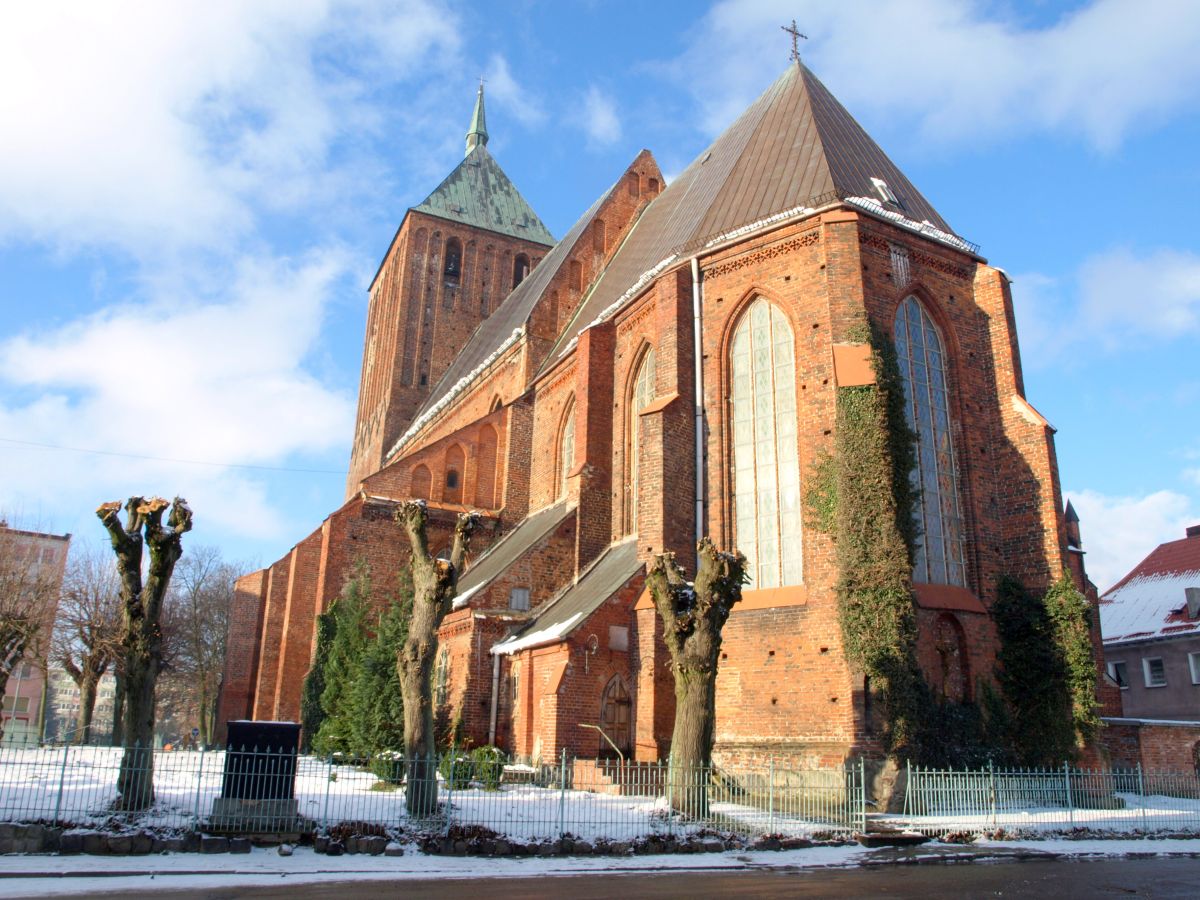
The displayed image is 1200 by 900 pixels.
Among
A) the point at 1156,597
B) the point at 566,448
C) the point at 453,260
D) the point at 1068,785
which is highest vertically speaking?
the point at 453,260

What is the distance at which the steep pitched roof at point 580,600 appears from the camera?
60.7 ft

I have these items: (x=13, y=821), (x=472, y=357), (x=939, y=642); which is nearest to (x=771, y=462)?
(x=939, y=642)

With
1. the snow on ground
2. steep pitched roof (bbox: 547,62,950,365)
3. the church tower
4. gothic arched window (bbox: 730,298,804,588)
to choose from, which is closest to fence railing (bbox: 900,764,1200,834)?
the snow on ground

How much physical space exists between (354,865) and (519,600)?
11.5 metres

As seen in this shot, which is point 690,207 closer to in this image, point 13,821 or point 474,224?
point 13,821

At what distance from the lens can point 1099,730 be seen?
57.4 feet

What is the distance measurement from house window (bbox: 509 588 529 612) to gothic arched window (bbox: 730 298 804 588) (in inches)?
215

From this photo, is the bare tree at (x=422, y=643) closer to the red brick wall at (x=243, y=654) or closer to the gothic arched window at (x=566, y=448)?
the gothic arched window at (x=566, y=448)

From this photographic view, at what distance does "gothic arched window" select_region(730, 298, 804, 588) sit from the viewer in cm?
1825

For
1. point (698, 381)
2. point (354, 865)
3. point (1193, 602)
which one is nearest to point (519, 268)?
point (698, 381)

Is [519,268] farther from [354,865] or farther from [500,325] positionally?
[354,865]

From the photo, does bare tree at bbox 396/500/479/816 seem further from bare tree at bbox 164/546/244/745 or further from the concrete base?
bare tree at bbox 164/546/244/745

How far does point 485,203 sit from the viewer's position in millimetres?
47969

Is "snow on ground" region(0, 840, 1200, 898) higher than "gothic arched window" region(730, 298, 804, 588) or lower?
lower
